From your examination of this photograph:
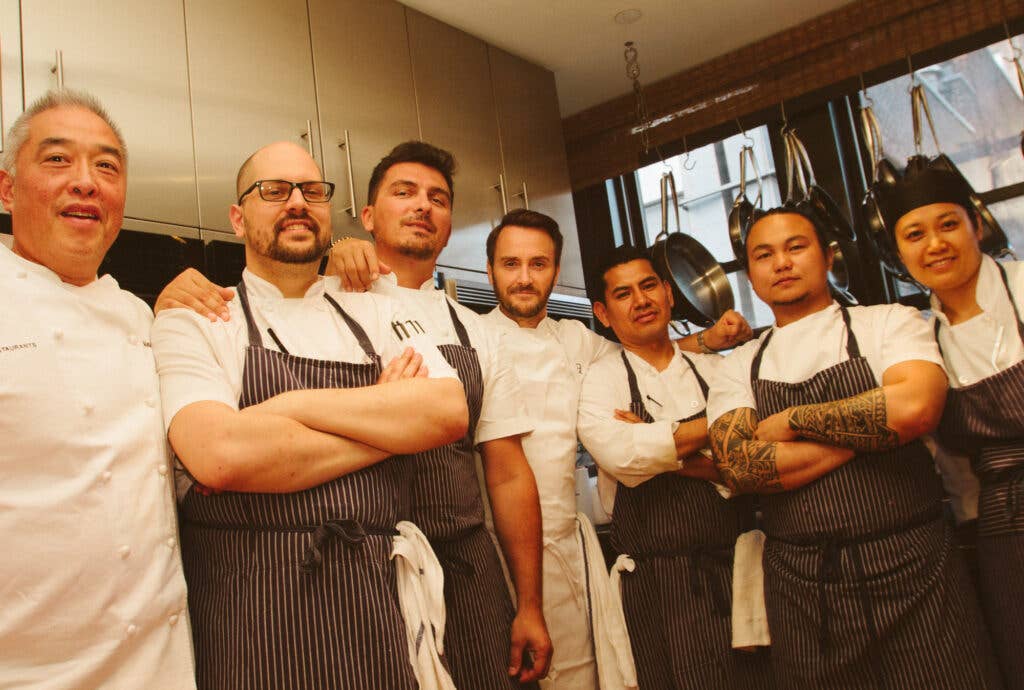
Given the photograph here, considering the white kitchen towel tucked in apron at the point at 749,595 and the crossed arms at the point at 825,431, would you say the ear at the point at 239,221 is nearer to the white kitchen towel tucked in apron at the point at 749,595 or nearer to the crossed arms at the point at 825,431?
the crossed arms at the point at 825,431

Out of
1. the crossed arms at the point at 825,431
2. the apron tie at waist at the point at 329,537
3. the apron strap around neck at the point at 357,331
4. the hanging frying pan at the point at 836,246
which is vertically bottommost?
the apron tie at waist at the point at 329,537

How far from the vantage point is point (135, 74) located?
1.95 meters

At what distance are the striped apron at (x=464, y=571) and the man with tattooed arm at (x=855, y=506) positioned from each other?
0.60 metres

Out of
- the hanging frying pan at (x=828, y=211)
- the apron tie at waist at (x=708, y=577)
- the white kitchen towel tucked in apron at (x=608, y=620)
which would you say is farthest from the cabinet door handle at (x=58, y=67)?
the hanging frying pan at (x=828, y=211)

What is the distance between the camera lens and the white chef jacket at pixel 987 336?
1.74 meters

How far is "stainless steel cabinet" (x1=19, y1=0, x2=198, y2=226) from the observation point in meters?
1.79

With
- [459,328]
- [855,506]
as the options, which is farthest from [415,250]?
[855,506]

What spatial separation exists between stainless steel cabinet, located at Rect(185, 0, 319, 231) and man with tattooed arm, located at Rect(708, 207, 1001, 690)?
4.78 ft

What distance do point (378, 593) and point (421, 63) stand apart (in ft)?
6.86

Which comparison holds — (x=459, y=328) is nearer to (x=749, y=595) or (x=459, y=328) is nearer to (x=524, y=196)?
(x=749, y=595)

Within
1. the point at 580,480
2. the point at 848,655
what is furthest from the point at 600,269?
the point at 848,655

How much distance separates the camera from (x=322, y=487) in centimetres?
123

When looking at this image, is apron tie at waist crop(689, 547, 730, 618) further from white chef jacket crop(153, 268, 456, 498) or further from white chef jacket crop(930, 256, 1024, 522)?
white chef jacket crop(153, 268, 456, 498)

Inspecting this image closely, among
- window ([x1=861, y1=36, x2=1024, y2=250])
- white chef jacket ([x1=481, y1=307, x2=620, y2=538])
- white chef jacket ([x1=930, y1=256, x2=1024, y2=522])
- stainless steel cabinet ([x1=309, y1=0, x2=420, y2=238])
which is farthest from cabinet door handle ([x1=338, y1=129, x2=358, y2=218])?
window ([x1=861, y1=36, x2=1024, y2=250])
